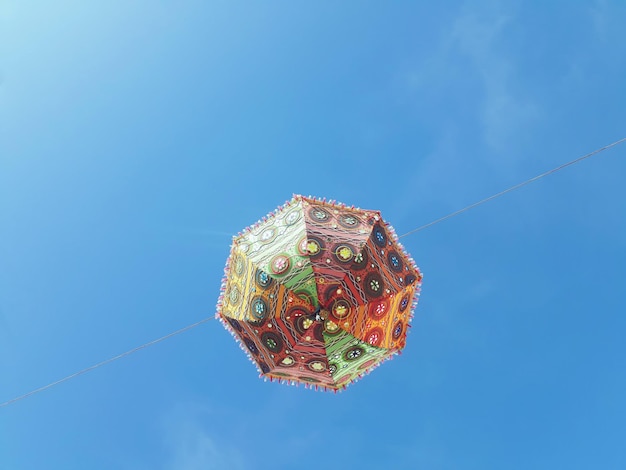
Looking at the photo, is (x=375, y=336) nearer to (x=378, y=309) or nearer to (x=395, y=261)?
(x=378, y=309)

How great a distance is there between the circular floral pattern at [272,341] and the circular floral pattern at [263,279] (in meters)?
0.99

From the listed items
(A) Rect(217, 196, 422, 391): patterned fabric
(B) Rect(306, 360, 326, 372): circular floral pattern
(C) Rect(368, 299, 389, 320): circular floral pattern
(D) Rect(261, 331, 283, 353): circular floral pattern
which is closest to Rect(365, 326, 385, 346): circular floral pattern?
(A) Rect(217, 196, 422, 391): patterned fabric

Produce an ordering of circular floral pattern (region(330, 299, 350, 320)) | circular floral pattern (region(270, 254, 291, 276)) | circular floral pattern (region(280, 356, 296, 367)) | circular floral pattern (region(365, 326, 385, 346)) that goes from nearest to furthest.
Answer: circular floral pattern (region(330, 299, 350, 320)) < circular floral pattern (region(270, 254, 291, 276)) < circular floral pattern (region(365, 326, 385, 346)) < circular floral pattern (region(280, 356, 296, 367))

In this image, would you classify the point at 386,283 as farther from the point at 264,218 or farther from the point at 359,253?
the point at 264,218

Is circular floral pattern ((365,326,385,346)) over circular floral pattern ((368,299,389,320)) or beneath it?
beneath

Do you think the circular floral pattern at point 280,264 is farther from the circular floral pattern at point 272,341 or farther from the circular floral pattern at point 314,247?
the circular floral pattern at point 272,341

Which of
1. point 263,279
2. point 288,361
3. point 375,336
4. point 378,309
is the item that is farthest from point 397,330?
point 263,279

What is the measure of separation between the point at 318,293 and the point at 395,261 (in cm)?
232

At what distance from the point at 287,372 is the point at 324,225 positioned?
3.36m

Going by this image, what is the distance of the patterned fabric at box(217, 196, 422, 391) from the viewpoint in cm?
1036

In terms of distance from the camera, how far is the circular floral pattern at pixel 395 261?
11477mm

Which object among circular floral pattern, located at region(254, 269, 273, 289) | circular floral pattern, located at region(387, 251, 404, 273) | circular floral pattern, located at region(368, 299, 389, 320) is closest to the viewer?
circular floral pattern, located at region(254, 269, 273, 289)

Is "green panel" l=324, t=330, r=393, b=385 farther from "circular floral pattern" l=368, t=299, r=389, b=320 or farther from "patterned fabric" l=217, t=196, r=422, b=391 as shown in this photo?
"circular floral pattern" l=368, t=299, r=389, b=320

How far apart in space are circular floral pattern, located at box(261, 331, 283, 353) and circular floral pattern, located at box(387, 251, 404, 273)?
117 inches
